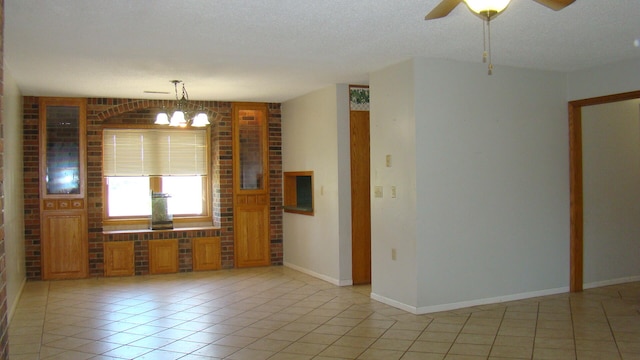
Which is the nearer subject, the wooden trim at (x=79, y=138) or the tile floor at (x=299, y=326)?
the tile floor at (x=299, y=326)

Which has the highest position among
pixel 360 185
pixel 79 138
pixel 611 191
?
pixel 79 138

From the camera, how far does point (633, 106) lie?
263 inches

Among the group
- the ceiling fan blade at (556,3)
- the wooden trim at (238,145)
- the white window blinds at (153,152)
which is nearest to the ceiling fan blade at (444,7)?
the ceiling fan blade at (556,3)

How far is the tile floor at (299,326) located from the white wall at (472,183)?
29 cm

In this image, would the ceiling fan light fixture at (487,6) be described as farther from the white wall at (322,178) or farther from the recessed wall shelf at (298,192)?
the recessed wall shelf at (298,192)

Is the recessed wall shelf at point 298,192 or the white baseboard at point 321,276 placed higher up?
the recessed wall shelf at point 298,192

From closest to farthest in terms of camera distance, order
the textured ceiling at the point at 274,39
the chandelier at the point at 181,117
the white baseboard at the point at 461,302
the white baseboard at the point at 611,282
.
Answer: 1. the textured ceiling at the point at 274,39
2. the white baseboard at the point at 461,302
3. the chandelier at the point at 181,117
4. the white baseboard at the point at 611,282

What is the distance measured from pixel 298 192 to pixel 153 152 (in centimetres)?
220

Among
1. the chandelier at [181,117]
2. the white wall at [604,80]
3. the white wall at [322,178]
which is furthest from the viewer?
the white wall at [322,178]

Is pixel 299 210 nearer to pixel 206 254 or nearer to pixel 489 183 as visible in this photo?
pixel 206 254

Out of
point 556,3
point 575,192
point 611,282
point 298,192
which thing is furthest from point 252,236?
point 556,3

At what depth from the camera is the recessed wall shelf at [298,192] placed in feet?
24.7

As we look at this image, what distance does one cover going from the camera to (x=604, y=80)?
18.8ft

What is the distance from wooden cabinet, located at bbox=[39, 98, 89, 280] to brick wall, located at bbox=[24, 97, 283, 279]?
0.27 ft
